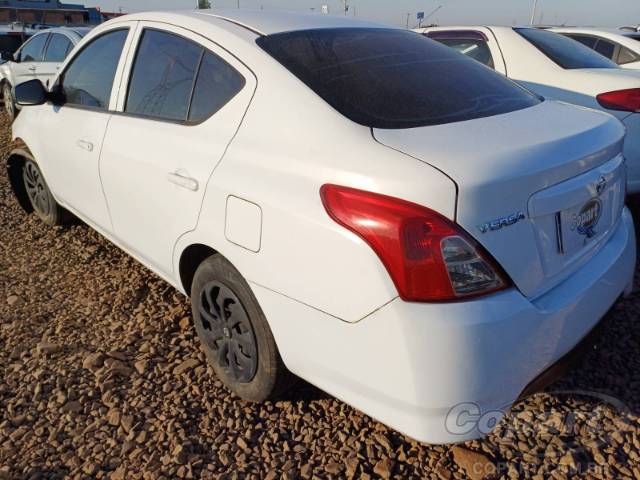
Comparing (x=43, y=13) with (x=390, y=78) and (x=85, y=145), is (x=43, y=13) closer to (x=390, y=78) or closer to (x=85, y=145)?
(x=85, y=145)

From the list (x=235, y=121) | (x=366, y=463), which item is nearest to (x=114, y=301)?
(x=235, y=121)

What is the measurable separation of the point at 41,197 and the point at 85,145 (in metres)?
1.50

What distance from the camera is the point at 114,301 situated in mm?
3096

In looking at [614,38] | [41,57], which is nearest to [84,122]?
[614,38]

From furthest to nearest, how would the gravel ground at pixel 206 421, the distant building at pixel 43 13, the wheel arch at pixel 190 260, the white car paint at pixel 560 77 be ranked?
the distant building at pixel 43 13, the white car paint at pixel 560 77, the wheel arch at pixel 190 260, the gravel ground at pixel 206 421

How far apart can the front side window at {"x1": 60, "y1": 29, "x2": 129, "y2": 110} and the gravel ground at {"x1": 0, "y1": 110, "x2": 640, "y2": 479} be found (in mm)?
1301

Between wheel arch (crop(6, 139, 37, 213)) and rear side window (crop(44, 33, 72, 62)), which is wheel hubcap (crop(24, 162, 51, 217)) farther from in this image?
rear side window (crop(44, 33, 72, 62))

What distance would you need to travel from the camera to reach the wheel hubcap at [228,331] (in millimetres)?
2080

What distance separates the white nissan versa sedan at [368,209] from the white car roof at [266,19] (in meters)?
0.02

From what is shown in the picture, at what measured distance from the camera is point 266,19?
2363 mm

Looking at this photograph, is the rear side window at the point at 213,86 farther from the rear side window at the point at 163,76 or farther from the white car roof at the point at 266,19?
the white car roof at the point at 266,19

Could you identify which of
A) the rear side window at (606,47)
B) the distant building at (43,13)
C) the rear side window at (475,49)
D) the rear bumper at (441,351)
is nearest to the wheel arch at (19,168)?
the rear bumper at (441,351)

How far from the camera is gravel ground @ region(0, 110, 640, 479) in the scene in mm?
1933

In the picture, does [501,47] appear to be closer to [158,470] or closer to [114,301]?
[114,301]
